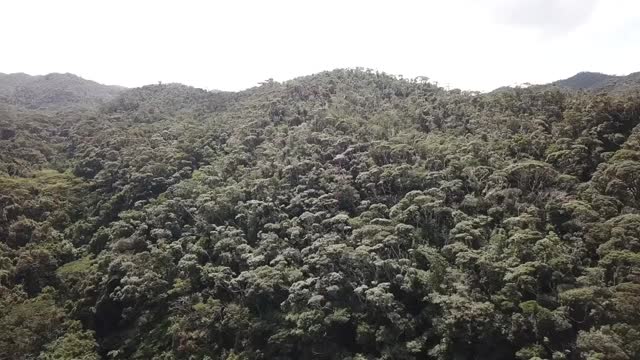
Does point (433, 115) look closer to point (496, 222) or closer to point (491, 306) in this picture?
point (496, 222)

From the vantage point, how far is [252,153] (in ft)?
→ 228

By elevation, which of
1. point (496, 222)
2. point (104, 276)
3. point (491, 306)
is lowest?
point (104, 276)

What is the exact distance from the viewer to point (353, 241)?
4266 centimetres

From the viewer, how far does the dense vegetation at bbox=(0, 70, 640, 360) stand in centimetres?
3322

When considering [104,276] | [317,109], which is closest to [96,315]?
[104,276]

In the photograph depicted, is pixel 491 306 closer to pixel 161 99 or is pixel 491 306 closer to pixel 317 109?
pixel 317 109

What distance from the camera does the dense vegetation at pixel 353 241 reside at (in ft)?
109

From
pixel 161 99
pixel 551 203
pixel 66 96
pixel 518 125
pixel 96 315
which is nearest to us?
pixel 551 203

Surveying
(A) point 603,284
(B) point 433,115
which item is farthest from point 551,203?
(B) point 433,115

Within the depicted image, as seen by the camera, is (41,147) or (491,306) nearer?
(491,306)

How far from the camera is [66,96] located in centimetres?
19675

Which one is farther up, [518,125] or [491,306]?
[518,125]

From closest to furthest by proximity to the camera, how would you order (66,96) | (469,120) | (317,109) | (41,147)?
(469,120) < (317,109) < (41,147) < (66,96)

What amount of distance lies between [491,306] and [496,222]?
11.2 meters
